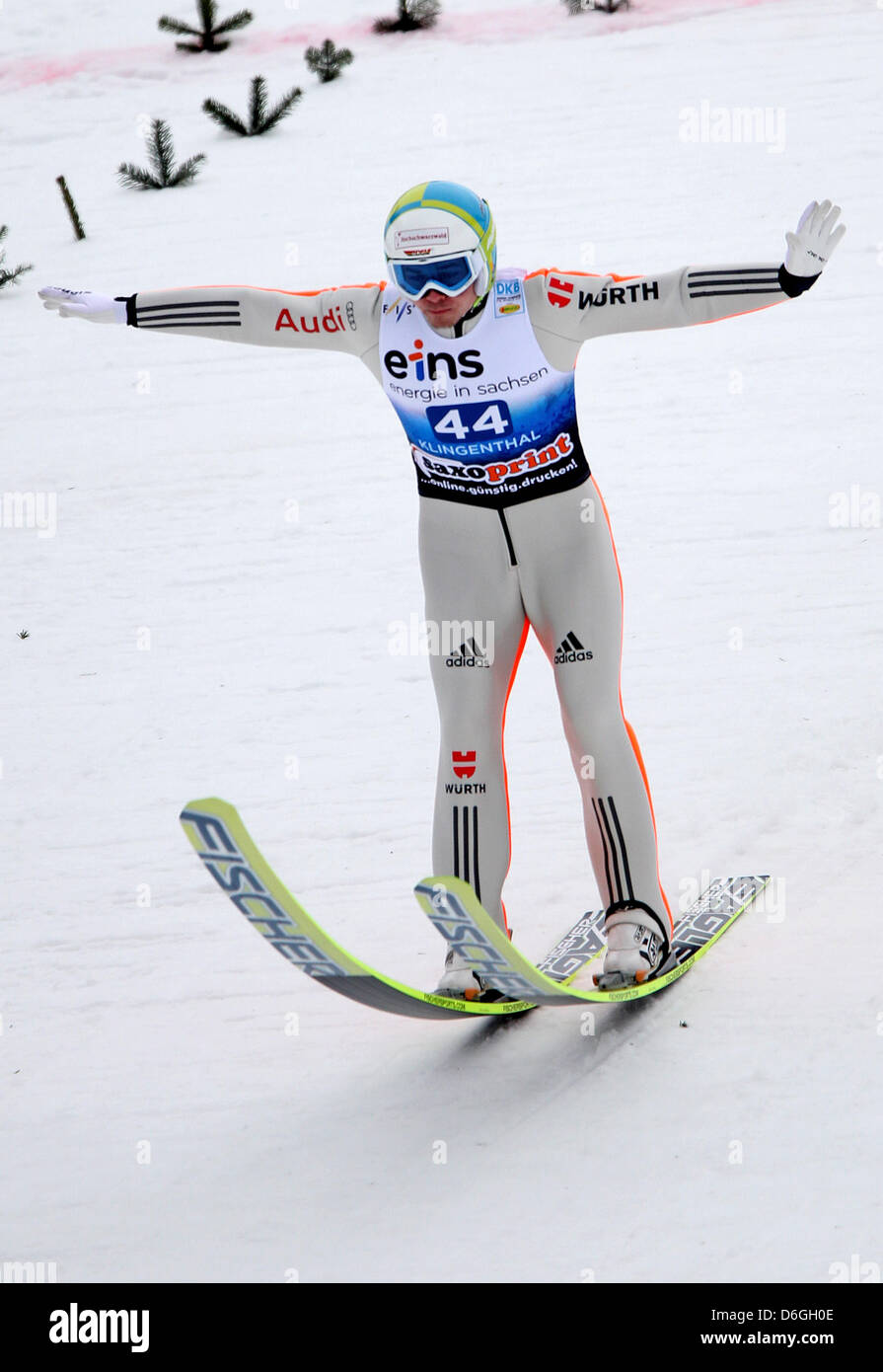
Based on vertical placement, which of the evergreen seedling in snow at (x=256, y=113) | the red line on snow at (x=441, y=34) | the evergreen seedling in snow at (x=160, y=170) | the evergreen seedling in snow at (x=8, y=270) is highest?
the red line on snow at (x=441, y=34)

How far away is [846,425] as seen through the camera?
332 inches

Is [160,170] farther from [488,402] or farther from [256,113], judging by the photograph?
[488,402]

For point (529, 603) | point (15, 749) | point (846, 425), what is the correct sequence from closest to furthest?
point (529, 603) → point (15, 749) → point (846, 425)

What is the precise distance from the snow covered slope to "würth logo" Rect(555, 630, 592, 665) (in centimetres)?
100

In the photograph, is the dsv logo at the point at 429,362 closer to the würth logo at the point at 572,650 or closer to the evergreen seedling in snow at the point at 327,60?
the würth logo at the point at 572,650

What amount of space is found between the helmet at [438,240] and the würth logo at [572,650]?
0.95m

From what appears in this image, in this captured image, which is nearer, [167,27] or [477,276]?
[477,276]

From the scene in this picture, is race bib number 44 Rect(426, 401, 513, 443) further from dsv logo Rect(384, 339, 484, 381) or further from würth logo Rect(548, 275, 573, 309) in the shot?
würth logo Rect(548, 275, 573, 309)

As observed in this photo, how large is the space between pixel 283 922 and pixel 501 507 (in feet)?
4.04

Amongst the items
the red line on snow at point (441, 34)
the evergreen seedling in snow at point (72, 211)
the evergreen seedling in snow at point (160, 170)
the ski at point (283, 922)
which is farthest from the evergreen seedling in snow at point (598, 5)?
the ski at point (283, 922)

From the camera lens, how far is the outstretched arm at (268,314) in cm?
404

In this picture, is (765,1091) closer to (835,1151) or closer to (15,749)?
(835,1151)
